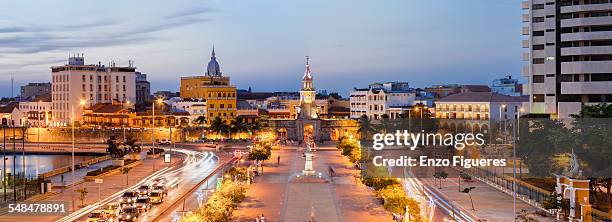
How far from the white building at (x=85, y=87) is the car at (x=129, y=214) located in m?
104

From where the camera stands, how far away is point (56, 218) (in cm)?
3634

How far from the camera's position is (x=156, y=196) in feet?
141

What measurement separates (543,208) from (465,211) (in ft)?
13.2

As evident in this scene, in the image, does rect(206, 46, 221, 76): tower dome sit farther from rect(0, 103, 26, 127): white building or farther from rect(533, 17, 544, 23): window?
rect(533, 17, 544, 23): window

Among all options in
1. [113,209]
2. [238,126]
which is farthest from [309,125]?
[113,209]

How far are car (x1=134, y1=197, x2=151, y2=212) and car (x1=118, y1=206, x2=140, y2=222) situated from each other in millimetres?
1005

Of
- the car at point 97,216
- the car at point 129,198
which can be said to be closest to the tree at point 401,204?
the car at point 97,216

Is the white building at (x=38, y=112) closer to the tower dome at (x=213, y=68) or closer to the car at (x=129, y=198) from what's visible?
the tower dome at (x=213, y=68)

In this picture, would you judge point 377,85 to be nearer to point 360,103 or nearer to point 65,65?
point 360,103

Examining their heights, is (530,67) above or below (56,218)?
above

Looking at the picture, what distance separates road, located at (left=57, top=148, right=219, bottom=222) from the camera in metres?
38.5

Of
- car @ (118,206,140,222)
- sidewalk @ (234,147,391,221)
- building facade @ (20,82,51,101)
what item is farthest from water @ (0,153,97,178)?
building facade @ (20,82,51,101)

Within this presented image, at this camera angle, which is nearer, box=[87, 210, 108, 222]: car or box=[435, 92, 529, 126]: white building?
box=[87, 210, 108, 222]: car

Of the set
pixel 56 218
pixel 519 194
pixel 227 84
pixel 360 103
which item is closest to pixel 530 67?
pixel 519 194
